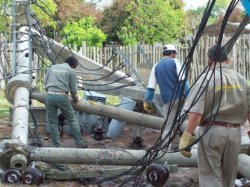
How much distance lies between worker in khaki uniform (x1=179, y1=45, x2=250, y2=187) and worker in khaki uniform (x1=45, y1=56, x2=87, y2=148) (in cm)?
496

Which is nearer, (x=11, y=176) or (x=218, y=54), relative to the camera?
(x=218, y=54)

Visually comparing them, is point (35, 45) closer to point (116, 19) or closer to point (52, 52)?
point (52, 52)

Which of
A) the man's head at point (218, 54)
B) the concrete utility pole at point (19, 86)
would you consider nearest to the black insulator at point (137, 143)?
the concrete utility pole at point (19, 86)

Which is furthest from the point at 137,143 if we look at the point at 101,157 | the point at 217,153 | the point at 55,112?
the point at 217,153

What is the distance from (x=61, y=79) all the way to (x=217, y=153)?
5239 mm

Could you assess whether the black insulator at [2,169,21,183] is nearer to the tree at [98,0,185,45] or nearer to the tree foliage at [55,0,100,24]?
the tree at [98,0,185,45]

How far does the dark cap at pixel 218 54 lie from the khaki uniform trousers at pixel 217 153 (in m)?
0.79

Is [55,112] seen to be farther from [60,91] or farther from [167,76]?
[167,76]

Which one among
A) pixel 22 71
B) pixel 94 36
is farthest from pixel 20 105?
pixel 94 36

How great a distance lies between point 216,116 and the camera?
658cm

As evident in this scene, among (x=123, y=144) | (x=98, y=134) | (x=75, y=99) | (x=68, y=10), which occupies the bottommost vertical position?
(x=123, y=144)

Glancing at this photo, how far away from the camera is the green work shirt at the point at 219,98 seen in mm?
6547

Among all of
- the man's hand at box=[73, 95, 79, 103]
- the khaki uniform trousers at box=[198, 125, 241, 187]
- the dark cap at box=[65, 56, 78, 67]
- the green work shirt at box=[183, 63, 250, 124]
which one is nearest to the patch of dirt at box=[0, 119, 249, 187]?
the man's hand at box=[73, 95, 79, 103]

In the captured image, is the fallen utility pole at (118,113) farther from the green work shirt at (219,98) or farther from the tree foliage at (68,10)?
the tree foliage at (68,10)
